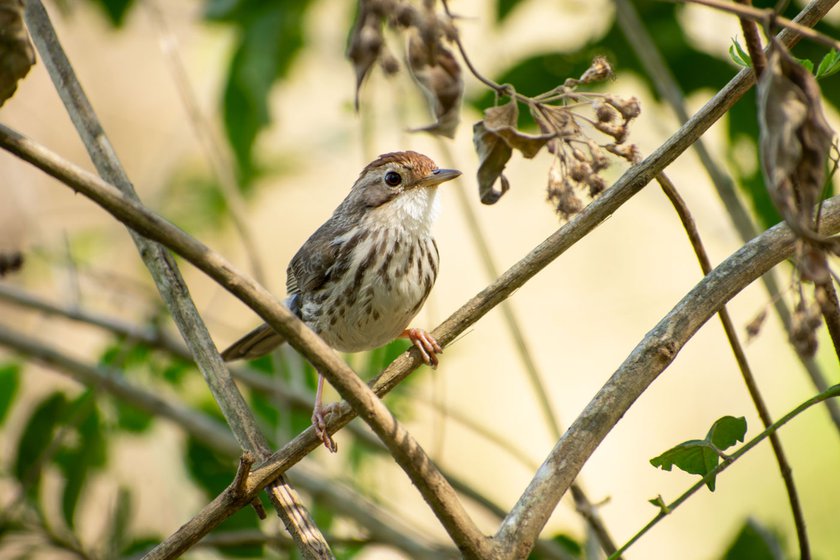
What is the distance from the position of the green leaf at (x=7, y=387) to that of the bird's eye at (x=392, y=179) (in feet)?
5.38

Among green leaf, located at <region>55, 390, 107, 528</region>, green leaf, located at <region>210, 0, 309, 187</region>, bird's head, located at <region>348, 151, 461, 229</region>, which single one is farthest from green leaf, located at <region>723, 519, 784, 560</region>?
green leaf, located at <region>55, 390, 107, 528</region>

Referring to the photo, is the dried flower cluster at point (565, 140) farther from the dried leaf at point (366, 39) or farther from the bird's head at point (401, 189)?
the bird's head at point (401, 189)

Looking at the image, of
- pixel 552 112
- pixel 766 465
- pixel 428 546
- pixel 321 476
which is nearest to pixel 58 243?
pixel 321 476

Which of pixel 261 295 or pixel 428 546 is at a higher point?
pixel 261 295

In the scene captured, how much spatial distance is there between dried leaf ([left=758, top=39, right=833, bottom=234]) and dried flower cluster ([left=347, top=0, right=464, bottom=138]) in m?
0.44

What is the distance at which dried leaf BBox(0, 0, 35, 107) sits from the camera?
1.46m

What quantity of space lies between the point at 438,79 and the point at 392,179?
2.15 metres

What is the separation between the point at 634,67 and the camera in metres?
3.41

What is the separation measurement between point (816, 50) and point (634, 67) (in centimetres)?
56

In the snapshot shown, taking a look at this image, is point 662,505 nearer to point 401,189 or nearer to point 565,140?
point 565,140

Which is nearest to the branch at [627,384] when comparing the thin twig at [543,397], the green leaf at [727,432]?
the green leaf at [727,432]

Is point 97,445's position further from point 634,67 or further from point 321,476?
point 634,67

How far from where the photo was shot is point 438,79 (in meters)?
1.59

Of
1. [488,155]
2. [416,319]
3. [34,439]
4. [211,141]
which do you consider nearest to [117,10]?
[211,141]
